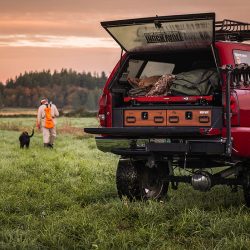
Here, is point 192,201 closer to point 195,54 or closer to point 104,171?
point 195,54

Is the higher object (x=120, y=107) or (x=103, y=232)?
(x=120, y=107)

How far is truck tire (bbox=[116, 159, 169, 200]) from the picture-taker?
29.1 feet

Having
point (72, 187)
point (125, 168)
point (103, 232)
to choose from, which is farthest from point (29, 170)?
point (103, 232)

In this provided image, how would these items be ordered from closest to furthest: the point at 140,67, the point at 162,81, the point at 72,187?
the point at 162,81 < the point at 140,67 < the point at 72,187

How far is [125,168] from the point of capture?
8.97 metres

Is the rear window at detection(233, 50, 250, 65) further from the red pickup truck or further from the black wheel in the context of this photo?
the black wheel

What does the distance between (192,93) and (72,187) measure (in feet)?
9.16

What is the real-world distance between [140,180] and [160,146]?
1.04 m

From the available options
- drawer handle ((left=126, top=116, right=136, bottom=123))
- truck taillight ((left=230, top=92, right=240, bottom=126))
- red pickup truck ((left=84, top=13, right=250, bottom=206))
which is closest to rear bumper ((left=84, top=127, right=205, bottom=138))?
red pickup truck ((left=84, top=13, right=250, bottom=206))

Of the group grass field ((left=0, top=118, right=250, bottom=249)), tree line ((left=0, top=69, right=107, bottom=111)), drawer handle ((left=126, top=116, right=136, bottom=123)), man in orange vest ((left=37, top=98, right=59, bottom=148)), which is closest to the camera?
grass field ((left=0, top=118, right=250, bottom=249))

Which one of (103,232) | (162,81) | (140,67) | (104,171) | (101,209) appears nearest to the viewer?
(103,232)

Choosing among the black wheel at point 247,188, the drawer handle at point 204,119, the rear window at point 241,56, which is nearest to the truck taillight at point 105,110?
the drawer handle at point 204,119

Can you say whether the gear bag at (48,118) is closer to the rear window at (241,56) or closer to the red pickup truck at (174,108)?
the red pickup truck at (174,108)

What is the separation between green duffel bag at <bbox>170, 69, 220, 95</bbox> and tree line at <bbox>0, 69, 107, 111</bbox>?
393ft
